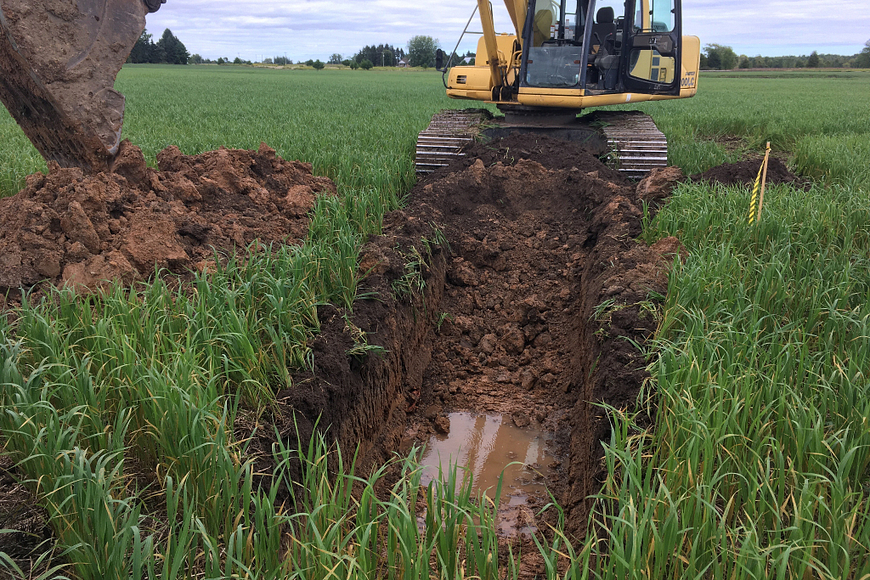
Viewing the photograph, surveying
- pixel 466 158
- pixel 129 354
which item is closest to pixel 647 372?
pixel 129 354

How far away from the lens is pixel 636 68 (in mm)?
8859

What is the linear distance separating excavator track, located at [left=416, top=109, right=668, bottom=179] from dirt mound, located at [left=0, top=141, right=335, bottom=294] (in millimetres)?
2544

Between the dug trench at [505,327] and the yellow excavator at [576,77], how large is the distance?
127 cm

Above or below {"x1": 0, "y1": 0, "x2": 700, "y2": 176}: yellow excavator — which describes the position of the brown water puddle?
below

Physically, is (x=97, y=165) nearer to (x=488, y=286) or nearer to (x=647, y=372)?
(x=488, y=286)

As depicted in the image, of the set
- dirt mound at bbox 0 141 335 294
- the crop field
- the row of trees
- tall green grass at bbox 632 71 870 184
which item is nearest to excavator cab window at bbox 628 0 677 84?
tall green grass at bbox 632 71 870 184

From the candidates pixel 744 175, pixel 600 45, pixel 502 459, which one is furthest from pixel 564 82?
pixel 502 459

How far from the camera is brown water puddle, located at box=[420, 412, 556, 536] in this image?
324cm

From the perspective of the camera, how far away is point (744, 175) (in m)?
7.00

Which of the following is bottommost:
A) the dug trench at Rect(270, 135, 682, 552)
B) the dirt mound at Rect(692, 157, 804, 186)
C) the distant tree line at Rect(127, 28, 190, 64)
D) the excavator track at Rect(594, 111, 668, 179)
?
the dug trench at Rect(270, 135, 682, 552)

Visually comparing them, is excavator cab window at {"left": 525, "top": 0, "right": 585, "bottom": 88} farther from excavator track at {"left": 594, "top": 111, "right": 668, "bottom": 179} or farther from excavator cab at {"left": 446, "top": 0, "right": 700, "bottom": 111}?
excavator track at {"left": 594, "top": 111, "right": 668, "bottom": 179}

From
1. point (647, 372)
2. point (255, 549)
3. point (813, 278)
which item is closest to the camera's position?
point (255, 549)

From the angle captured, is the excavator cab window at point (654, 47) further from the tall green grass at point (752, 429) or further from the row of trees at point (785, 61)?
the row of trees at point (785, 61)

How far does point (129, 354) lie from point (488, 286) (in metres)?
3.50
